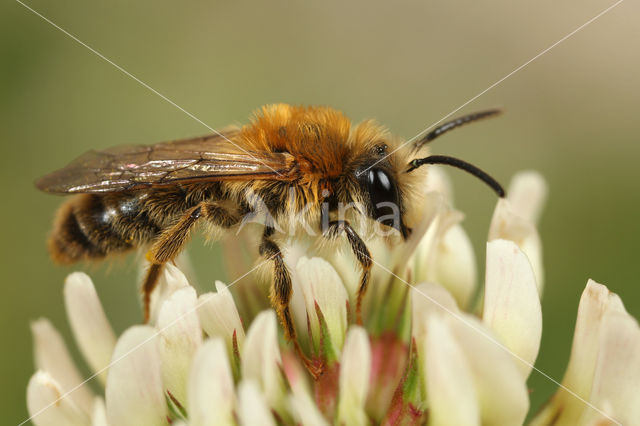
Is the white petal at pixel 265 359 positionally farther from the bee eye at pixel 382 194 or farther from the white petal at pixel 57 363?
the white petal at pixel 57 363

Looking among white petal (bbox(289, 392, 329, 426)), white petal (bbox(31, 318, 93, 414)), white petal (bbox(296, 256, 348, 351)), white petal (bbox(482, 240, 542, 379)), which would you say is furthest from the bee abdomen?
white petal (bbox(482, 240, 542, 379))

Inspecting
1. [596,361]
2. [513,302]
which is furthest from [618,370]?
[513,302]

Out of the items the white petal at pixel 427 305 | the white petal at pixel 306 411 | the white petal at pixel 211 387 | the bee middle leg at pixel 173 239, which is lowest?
the white petal at pixel 306 411

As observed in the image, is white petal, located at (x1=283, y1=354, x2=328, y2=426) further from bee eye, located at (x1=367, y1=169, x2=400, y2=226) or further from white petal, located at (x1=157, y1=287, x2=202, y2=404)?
bee eye, located at (x1=367, y1=169, x2=400, y2=226)

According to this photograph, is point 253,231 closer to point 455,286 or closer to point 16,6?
point 455,286

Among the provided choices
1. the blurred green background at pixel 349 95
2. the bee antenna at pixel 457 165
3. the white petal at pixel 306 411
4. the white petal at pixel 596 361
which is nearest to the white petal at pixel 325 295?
the white petal at pixel 306 411

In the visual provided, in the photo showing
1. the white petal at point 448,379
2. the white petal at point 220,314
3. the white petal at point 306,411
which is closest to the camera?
the white petal at point 448,379
